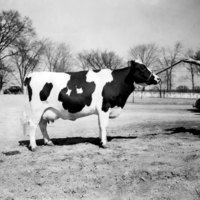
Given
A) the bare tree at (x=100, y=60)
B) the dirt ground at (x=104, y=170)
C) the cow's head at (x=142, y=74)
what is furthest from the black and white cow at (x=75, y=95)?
the bare tree at (x=100, y=60)

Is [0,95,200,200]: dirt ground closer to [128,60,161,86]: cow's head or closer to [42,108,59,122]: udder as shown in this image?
[42,108,59,122]: udder

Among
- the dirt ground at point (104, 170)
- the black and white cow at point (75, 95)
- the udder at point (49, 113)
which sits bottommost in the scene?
the dirt ground at point (104, 170)

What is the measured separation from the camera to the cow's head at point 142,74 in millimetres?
7195

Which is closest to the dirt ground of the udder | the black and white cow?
the black and white cow

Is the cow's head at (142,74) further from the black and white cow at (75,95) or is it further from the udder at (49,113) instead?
the udder at (49,113)

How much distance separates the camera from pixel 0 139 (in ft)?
27.7

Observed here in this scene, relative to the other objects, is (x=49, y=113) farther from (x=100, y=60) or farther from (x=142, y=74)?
(x=100, y=60)

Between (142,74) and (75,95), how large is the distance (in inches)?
75.1

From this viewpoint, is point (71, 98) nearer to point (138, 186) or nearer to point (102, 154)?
point (102, 154)

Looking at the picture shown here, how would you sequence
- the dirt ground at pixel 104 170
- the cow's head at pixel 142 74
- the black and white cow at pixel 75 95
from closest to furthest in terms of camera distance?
the dirt ground at pixel 104 170 < the black and white cow at pixel 75 95 < the cow's head at pixel 142 74

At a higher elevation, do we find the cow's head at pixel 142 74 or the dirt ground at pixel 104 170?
the cow's head at pixel 142 74

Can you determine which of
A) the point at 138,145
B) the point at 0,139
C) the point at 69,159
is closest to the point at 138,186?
the point at 69,159

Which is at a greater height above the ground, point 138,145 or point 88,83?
point 88,83

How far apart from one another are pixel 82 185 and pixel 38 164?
5.03ft
